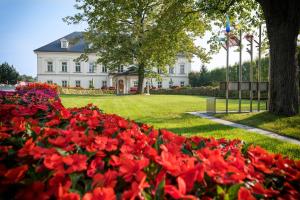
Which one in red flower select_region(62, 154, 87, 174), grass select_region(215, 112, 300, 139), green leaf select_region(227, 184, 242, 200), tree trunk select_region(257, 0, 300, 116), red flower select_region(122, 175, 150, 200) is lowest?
grass select_region(215, 112, 300, 139)

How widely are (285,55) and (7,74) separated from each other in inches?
2378

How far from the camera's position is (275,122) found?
10.7 m

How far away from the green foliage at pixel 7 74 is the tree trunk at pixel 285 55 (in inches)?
2281

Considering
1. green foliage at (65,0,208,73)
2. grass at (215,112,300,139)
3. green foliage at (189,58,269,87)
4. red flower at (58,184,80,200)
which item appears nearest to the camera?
red flower at (58,184,80,200)

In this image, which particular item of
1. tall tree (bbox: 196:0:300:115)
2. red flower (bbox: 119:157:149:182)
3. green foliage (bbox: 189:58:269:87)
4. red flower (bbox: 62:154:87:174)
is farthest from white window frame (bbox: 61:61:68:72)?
red flower (bbox: 119:157:149:182)

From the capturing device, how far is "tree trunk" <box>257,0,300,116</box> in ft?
38.5

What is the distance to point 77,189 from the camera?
1.35 meters

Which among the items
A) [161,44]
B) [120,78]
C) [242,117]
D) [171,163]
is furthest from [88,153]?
[120,78]

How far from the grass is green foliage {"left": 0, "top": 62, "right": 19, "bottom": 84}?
57.4 m

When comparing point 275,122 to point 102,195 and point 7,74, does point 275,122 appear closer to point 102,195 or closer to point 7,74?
point 102,195

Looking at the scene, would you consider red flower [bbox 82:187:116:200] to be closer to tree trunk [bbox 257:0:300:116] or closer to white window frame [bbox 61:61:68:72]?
tree trunk [bbox 257:0:300:116]

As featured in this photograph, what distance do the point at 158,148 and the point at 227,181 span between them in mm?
630

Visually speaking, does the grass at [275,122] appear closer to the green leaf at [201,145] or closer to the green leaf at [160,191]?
the green leaf at [201,145]

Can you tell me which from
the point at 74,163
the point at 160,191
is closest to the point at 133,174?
the point at 160,191
